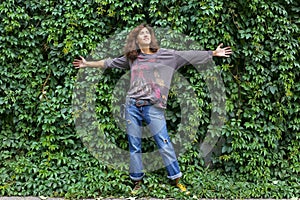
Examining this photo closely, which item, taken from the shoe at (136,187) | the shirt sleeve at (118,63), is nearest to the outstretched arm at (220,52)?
the shirt sleeve at (118,63)

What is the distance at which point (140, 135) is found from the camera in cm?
420

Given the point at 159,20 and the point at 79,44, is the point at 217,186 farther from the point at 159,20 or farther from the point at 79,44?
the point at 79,44

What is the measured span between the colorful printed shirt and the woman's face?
0.12 meters

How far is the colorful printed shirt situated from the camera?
4.07m

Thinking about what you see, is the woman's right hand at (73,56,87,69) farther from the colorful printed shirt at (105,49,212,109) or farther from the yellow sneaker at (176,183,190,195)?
the yellow sneaker at (176,183,190,195)

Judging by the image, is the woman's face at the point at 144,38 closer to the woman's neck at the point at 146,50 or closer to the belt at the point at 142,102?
the woman's neck at the point at 146,50

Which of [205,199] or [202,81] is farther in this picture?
[202,81]

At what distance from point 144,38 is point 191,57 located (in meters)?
0.56

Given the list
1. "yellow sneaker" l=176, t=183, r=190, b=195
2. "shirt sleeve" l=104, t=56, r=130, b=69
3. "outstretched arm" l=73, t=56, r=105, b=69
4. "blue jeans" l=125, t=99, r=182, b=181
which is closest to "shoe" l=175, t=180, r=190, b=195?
"yellow sneaker" l=176, t=183, r=190, b=195

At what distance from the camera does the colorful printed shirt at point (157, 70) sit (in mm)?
4066

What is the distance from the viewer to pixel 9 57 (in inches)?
173

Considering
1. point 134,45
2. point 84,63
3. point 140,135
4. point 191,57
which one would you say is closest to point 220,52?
point 191,57

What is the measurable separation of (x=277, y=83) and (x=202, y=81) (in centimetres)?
89

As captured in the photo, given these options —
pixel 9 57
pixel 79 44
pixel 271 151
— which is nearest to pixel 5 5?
pixel 9 57
